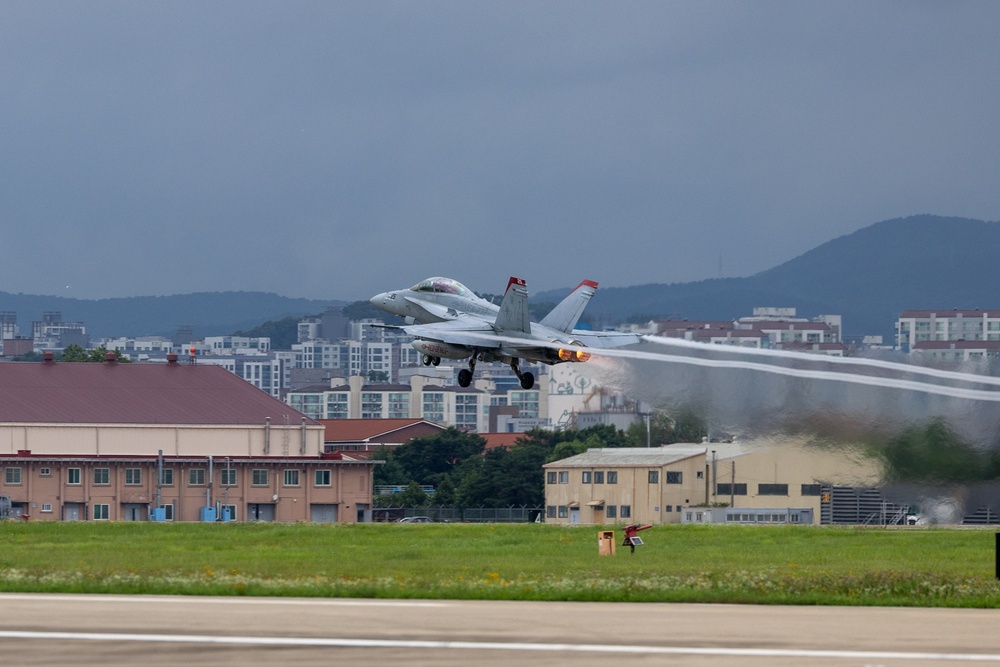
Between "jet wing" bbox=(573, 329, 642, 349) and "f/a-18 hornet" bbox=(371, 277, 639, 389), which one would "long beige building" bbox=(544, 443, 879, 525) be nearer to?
"f/a-18 hornet" bbox=(371, 277, 639, 389)

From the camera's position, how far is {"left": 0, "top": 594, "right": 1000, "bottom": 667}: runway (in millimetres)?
23922

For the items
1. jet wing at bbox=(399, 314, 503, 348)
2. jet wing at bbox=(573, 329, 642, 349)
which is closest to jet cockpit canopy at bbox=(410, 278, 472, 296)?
jet wing at bbox=(399, 314, 503, 348)

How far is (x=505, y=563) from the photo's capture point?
4625 cm

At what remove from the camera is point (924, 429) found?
3231 cm

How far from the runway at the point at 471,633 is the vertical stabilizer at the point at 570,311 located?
25.0m

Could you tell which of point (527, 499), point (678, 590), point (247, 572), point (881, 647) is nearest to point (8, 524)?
point (247, 572)

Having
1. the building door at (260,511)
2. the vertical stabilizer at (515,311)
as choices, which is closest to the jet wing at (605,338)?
the vertical stabilizer at (515,311)

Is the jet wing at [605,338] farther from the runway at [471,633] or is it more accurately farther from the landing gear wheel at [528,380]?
the runway at [471,633]

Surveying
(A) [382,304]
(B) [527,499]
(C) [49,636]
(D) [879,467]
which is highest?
(A) [382,304]

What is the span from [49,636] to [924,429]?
1688cm

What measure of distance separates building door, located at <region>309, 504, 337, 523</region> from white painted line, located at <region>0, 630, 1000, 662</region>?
3438 inches

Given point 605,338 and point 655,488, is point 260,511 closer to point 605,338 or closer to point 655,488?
point 655,488

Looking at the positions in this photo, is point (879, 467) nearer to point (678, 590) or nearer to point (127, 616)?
point (678, 590)

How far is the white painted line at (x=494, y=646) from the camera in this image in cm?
2423
